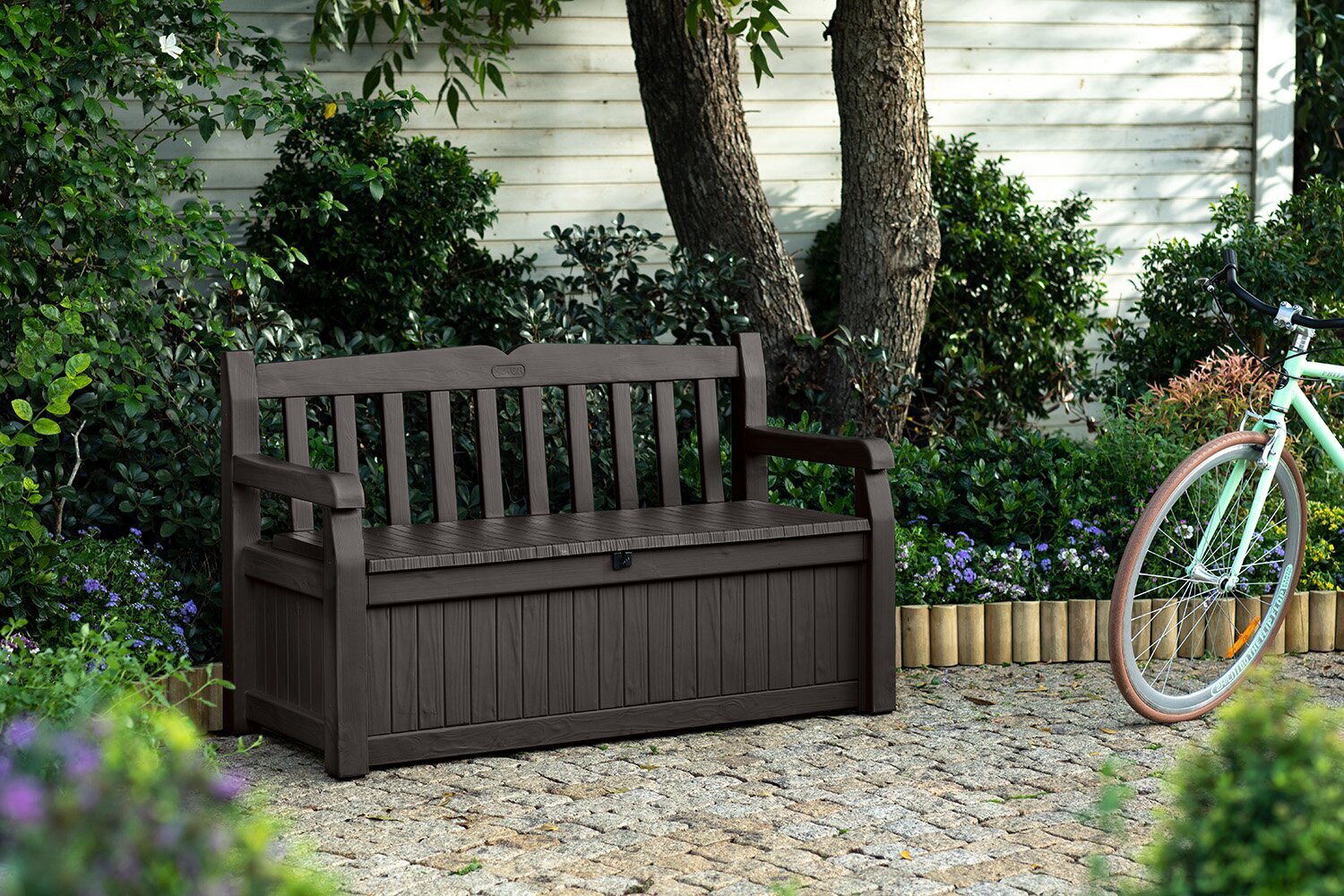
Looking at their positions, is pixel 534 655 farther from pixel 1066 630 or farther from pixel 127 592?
pixel 1066 630

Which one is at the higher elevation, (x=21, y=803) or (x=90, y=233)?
(x=90, y=233)

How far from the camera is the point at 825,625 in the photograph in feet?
15.0

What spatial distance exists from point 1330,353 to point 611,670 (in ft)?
14.0

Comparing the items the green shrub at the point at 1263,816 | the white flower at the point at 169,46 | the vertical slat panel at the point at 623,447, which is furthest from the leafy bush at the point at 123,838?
the white flower at the point at 169,46

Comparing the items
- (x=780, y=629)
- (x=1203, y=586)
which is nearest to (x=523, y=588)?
(x=780, y=629)

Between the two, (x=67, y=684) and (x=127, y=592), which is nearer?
(x=67, y=684)

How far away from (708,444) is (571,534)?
0.84 metres

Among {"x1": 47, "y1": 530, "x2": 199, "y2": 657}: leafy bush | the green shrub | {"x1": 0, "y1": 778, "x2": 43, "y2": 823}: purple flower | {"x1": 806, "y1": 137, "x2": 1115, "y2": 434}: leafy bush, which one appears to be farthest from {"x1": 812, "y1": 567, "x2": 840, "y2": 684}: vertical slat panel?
{"x1": 0, "y1": 778, "x2": 43, "y2": 823}: purple flower

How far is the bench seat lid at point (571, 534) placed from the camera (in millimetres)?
4035

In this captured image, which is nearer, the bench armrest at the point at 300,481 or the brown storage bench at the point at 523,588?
the bench armrest at the point at 300,481

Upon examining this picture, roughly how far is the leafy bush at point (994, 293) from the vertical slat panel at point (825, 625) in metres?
2.88

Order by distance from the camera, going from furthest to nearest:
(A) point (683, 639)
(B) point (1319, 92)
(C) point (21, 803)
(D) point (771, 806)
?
(B) point (1319, 92)
(A) point (683, 639)
(D) point (771, 806)
(C) point (21, 803)

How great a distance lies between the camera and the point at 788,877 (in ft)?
10.6

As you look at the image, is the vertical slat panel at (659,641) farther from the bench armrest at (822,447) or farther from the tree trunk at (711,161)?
the tree trunk at (711,161)
